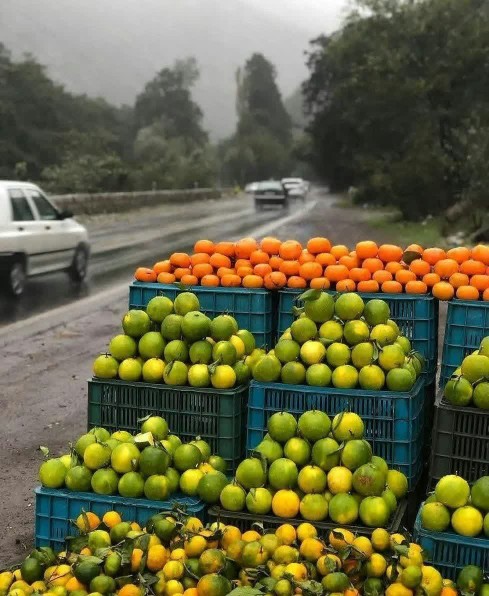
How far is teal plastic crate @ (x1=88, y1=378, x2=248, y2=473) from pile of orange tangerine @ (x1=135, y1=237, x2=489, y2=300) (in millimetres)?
1063

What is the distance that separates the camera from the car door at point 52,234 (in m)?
13.6

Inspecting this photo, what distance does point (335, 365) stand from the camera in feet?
15.1

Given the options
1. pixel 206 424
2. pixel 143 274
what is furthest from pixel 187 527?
pixel 143 274

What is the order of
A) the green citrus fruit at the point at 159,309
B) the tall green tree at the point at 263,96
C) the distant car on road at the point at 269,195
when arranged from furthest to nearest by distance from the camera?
the tall green tree at the point at 263,96 → the distant car on road at the point at 269,195 → the green citrus fruit at the point at 159,309

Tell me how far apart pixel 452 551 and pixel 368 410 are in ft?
3.12

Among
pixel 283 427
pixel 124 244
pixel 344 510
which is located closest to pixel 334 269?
pixel 283 427

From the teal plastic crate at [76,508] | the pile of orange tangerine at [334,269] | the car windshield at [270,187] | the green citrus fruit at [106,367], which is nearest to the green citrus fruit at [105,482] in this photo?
the teal plastic crate at [76,508]

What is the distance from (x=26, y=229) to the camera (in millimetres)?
13039

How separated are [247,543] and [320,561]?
0.36 metres

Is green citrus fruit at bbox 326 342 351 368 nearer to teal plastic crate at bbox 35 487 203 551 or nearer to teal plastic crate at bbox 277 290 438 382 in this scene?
teal plastic crate at bbox 277 290 438 382

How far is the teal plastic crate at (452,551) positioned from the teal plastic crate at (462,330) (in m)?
1.41

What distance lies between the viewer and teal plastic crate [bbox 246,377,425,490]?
4402 mm

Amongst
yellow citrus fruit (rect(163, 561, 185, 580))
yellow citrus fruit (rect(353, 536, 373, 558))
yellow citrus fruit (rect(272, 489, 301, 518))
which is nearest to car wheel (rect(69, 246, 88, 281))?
yellow citrus fruit (rect(272, 489, 301, 518))

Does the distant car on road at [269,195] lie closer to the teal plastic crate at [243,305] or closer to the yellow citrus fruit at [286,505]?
the teal plastic crate at [243,305]
